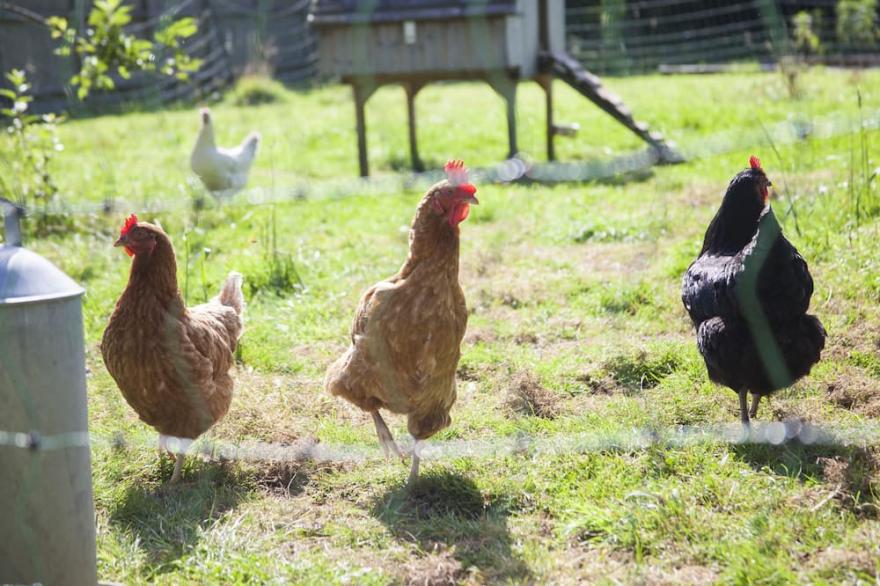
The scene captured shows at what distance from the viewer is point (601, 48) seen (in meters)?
15.1

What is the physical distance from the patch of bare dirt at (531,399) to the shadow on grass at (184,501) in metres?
0.93

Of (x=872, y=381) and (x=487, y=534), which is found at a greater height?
(x=872, y=381)

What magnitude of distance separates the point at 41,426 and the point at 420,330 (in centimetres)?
125

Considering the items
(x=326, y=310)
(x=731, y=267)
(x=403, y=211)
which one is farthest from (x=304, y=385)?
(x=403, y=211)

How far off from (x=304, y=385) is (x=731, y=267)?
1914 millimetres

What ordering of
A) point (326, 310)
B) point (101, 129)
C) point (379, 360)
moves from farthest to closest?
1. point (101, 129)
2. point (326, 310)
3. point (379, 360)

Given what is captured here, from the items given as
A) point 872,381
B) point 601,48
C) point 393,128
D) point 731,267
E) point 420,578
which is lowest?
point 420,578

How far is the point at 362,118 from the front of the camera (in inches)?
321

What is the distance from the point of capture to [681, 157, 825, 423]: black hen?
3039mm

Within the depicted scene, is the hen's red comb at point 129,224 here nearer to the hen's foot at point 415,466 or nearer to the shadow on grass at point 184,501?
the shadow on grass at point 184,501

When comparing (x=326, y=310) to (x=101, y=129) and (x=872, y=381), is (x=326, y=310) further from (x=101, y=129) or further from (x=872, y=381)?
(x=101, y=129)

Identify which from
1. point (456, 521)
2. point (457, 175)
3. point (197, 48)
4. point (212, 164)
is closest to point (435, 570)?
point (456, 521)

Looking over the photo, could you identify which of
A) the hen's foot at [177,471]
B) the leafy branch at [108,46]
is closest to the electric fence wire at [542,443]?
the hen's foot at [177,471]

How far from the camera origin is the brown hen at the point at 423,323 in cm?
296
